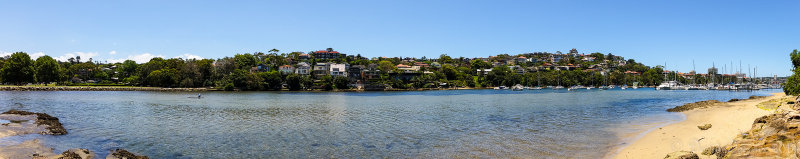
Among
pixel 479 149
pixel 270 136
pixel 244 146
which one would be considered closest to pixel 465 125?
pixel 479 149

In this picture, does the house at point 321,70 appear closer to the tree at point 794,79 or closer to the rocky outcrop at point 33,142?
the rocky outcrop at point 33,142

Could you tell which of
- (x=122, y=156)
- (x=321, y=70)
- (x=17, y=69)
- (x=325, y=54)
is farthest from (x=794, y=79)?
(x=325, y=54)

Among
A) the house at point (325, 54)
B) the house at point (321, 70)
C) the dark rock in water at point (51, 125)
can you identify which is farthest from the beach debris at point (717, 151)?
the house at point (325, 54)

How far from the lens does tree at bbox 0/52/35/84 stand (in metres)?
76.4

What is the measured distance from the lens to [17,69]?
77.1m

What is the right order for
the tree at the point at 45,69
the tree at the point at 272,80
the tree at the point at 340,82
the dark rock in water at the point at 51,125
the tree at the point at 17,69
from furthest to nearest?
the tree at the point at 340,82, the tree at the point at 272,80, the tree at the point at 45,69, the tree at the point at 17,69, the dark rock in water at the point at 51,125

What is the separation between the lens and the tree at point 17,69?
76375 mm

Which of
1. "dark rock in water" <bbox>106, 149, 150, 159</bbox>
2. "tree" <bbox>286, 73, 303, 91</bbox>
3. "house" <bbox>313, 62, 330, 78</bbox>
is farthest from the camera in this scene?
"house" <bbox>313, 62, 330, 78</bbox>

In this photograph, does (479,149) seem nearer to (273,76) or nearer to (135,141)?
(135,141)

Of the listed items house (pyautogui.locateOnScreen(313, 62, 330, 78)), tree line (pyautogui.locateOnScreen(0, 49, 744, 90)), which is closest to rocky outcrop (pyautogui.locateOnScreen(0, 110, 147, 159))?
tree line (pyautogui.locateOnScreen(0, 49, 744, 90))

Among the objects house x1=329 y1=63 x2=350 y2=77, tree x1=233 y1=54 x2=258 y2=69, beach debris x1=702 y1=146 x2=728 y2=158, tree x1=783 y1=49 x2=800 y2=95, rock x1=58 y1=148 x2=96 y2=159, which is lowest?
rock x1=58 y1=148 x2=96 y2=159

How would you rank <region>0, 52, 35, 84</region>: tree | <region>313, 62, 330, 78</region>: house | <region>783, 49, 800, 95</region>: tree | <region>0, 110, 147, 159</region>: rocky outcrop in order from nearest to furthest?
<region>0, 110, 147, 159</region>: rocky outcrop → <region>783, 49, 800, 95</region>: tree → <region>0, 52, 35, 84</region>: tree → <region>313, 62, 330, 78</region>: house

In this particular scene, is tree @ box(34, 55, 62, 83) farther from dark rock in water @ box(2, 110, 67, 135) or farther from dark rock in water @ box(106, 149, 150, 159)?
dark rock in water @ box(106, 149, 150, 159)

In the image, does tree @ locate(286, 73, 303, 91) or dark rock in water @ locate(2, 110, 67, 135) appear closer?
dark rock in water @ locate(2, 110, 67, 135)
